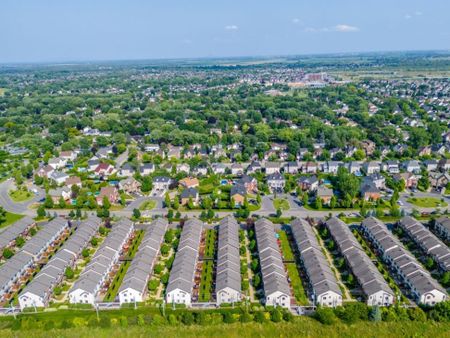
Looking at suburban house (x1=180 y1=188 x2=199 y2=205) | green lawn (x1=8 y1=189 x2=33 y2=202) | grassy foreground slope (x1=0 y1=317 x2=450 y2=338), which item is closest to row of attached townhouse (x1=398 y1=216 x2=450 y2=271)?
grassy foreground slope (x1=0 y1=317 x2=450 y2=338)

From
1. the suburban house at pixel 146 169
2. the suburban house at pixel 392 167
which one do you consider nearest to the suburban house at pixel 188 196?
the suburban house at pixel 146 169

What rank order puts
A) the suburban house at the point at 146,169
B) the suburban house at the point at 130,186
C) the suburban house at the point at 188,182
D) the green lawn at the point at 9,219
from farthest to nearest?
1. the suburban house at the point at 146,169
2. the suburban house at the point at 188,182
3. the suburban house at the point at 130,186
4. the green lawn at the point at 9,219

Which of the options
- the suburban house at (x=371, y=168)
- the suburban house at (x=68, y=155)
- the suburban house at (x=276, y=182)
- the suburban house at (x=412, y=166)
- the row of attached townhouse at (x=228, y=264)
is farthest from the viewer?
the suburban house at (x=68, y=155)

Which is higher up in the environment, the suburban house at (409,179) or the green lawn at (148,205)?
the suburban house at (409,179)

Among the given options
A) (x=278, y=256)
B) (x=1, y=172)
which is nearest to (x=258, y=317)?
(x=278, y=256)

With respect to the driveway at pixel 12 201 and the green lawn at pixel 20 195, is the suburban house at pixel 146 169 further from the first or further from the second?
the green lawn at pixel 20 195

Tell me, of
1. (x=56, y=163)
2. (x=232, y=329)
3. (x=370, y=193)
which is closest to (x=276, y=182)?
(x=370, y=193)
